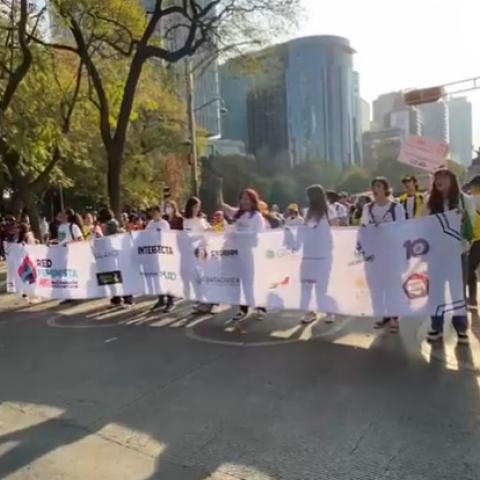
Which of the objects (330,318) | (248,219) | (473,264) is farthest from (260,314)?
(473,264)

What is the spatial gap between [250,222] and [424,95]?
1465 centimetres

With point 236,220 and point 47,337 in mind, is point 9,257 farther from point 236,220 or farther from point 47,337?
point 236,220

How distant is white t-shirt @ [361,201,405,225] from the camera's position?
7.68m

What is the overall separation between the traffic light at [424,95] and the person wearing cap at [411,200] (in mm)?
12121

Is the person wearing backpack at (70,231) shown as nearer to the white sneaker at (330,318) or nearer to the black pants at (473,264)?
the white sneaker at (330,318)

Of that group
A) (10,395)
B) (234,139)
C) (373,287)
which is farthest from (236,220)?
(234,139)

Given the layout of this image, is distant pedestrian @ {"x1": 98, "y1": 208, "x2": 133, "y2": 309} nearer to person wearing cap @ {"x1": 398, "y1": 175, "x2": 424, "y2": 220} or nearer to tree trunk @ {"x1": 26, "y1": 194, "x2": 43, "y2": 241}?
person wearing cap @ {"x1": 398, "y1": 175, "x2": 424, "y2": 220}

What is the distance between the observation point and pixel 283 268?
26.6ft

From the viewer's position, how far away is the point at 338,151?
3752 inches

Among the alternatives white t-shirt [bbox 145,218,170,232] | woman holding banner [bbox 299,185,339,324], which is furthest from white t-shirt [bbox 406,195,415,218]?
white t-shirt [bbox 145,218,170,232]

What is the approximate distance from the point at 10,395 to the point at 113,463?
6.90ft

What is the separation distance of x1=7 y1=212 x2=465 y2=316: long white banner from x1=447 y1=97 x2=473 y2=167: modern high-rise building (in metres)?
35.2

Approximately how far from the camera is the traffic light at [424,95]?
2167cm

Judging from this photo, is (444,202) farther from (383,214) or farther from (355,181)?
(355,181)
